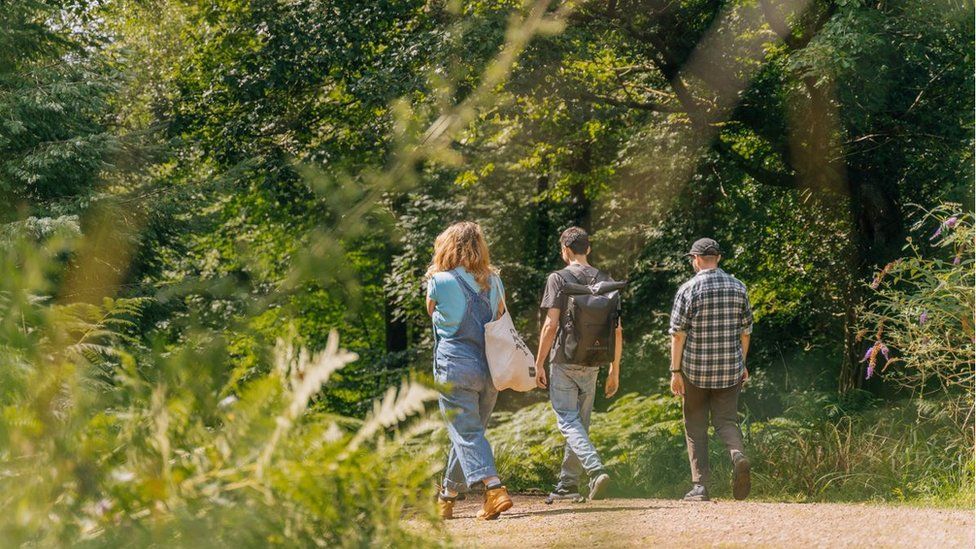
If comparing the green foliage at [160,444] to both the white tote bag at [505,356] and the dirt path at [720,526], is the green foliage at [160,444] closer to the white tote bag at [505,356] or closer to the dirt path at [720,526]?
the dirt path at [720,526]

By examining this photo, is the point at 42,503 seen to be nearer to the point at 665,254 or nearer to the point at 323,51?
the point at 323,51

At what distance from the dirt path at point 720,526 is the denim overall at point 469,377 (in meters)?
0.34

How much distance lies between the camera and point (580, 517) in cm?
644

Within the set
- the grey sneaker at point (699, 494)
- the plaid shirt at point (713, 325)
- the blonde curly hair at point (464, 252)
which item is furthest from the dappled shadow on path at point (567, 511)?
the blonde curly hair at point (464, 252)

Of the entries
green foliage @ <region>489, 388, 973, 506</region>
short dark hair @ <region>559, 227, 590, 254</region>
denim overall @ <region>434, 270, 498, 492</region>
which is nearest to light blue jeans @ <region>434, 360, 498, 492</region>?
denim overall @ <region>434, 270, 498, 492</region>

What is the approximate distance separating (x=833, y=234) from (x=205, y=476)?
13189 millimetres

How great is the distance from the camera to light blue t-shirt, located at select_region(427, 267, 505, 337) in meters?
6.27

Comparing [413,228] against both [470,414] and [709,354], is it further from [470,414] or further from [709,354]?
[470,414]

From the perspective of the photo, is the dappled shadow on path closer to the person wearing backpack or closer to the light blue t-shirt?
the person wearing backpack

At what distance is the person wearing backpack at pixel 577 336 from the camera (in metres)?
7.33

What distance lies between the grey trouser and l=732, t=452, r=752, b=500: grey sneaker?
0.20ft

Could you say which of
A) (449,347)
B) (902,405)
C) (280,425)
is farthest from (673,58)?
(280,425)

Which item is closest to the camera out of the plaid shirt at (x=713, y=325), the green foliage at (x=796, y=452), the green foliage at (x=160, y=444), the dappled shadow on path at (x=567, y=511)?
the green foliage at (x=160, y=444)

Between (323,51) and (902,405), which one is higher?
(323,51)
